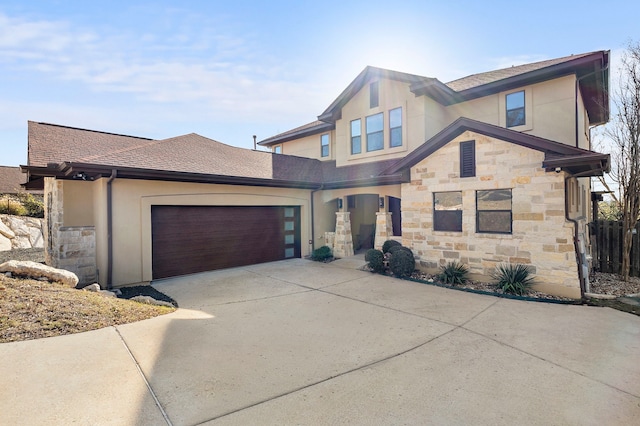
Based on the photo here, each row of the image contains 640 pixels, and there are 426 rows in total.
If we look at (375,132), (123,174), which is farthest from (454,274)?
(123,174)

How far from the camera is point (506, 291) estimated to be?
816 cm

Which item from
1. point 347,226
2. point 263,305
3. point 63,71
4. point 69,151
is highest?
point 63,71

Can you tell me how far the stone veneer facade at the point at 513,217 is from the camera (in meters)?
7.98

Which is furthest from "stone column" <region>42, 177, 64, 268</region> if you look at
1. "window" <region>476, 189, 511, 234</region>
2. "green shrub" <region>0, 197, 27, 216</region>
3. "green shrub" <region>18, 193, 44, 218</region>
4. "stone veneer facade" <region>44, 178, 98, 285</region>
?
"window" <region>476, 189, 511, 234</region>

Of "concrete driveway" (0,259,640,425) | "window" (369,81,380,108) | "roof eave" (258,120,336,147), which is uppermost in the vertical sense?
"window" (369,81,380,108)

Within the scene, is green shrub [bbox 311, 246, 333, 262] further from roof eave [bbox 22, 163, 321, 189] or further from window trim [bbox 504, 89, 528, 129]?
window trim [bbox 504, 89, 528, 129]

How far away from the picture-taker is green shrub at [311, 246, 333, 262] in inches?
520

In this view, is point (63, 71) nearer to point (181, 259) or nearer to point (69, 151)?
point (69, 151)

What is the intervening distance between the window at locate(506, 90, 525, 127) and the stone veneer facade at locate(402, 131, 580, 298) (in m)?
3.57

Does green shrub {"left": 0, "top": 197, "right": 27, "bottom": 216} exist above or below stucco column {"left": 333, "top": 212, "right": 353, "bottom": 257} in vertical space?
above

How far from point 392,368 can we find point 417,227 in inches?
271

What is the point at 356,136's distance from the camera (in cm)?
1456

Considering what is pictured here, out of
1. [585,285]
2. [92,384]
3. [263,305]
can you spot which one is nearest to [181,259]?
[263,305]

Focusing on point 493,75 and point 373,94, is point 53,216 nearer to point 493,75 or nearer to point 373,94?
point 373,94
